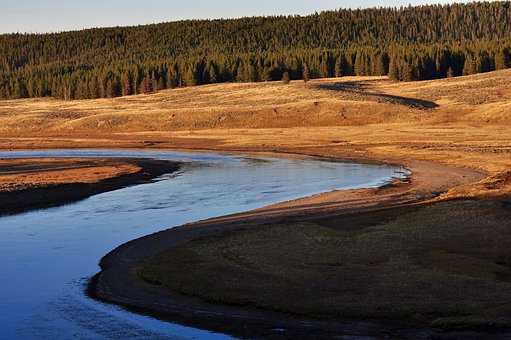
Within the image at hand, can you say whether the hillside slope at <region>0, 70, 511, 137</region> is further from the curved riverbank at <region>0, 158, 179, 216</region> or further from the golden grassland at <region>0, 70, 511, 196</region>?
the curved riverbank at <region>0, 158, 179, 216</region>

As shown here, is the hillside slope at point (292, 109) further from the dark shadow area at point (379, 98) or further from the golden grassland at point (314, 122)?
the golden grassland at point (314, 122)

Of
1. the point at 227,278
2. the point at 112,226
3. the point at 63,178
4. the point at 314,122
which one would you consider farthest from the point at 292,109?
the point at 227,278

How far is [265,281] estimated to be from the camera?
82.0 feet

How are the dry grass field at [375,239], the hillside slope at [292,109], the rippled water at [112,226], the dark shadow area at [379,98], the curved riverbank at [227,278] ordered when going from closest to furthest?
the curved riverbank at [227,278] → the rippled water at [112,226] → the dry grass field at [375,239] → the hillside slope at [292,109] → the dark shadow area at [379,98]

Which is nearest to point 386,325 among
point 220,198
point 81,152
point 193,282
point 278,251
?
point 193,282

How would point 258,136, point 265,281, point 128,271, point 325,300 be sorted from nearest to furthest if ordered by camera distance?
1. point 325,300
2. point 265,281
3. point 128,271
4. point 258,136

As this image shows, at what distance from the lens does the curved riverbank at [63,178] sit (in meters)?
46.6

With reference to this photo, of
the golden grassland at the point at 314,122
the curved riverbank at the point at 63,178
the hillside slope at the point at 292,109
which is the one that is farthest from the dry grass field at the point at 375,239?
the curved riverbank at the point at 63,178

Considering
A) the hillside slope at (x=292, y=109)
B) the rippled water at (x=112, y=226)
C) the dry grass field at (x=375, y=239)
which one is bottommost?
the rippled water at (x=112, y=226)

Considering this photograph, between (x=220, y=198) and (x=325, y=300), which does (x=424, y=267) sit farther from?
(x=220, y=198)

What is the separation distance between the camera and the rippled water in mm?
22203

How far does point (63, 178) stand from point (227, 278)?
3210cm

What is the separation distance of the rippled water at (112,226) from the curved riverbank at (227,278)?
28.6 inches

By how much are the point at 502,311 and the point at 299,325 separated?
4.61 metres
